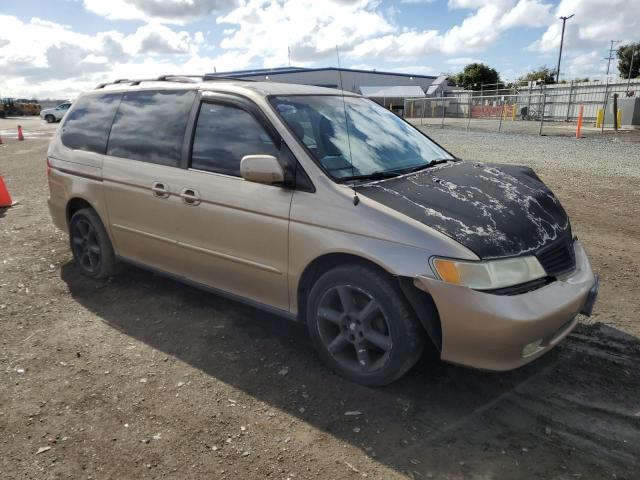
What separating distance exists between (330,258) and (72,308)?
260 centimetres

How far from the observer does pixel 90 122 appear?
15.6 ft

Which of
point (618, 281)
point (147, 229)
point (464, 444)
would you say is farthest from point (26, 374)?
point (618, 281)

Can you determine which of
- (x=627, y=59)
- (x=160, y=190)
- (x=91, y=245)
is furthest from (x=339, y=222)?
(x=627, y=59)

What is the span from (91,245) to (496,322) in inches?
153

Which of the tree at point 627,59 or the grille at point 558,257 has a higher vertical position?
the tree at point 627,59

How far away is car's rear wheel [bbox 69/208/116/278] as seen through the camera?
472cm

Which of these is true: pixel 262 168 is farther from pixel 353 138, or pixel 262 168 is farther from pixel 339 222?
pixel 353 138

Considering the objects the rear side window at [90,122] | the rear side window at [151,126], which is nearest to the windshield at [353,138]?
the rear side window at [151,126]

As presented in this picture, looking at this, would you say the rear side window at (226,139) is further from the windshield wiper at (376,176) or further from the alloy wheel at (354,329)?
the alloy wheel at (354,329)

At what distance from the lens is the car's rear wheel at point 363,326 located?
2.89 m

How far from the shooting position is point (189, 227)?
3.81 meters

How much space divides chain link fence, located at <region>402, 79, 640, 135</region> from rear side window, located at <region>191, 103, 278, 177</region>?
20271 millimetres

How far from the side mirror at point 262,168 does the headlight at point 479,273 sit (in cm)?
113

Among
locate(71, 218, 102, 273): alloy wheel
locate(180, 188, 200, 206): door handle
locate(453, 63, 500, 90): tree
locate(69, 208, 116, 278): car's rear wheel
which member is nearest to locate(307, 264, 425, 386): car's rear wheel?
locate(180, 188, 200, 206): door handle
